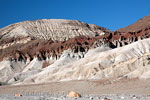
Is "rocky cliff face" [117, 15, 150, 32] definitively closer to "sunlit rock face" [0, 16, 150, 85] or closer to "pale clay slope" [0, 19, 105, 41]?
"sunlit rock face" [0, 16, 150, 85]

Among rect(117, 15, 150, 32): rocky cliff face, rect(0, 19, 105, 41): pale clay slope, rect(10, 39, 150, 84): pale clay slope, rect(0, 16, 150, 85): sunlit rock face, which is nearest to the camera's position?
rect(10, 39, 150, 84): pale clay slope

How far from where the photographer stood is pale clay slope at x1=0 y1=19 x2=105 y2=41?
166000 millimetres

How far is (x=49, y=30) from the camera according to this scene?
17762 centimetres

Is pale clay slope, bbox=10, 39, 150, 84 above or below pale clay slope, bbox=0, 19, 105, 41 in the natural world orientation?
below

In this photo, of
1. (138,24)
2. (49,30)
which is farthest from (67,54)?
(49,30)

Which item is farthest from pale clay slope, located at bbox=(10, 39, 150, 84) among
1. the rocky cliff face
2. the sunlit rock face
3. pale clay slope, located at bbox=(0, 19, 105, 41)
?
pale clay slope, located at bbox=(0, 19, 105, 41)

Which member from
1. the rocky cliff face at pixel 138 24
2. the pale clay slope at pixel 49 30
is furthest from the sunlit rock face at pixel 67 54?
the rocky cliff face at pixel 138 24

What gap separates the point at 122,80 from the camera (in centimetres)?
4388

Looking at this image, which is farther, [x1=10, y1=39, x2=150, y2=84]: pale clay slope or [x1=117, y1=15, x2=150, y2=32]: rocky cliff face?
[x1=117, y1=15, x2=150, y2=32]: rocky cliff face

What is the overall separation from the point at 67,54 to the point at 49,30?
75051 mm

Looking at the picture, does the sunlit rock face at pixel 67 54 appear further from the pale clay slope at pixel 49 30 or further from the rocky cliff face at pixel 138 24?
the rocky cliff face at pixel 138 24

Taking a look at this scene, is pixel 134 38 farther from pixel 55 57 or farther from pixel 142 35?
pixel 55 57

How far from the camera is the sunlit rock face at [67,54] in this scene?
62256 millimetres

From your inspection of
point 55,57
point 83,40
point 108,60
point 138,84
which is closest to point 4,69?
point 55,57
